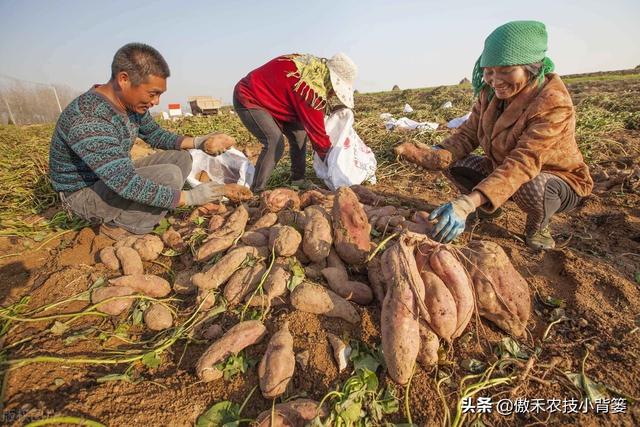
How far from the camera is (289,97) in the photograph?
3514 mm

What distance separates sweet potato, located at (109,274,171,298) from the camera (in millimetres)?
2238

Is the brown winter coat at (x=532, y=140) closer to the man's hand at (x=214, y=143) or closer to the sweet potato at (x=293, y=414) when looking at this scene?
the sweet potato at (x=293, y=414)

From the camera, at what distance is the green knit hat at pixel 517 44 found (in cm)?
212

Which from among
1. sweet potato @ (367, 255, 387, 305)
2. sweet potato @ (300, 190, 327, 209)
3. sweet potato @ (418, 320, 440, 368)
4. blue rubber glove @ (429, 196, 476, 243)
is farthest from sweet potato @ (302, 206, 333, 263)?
sweet potato @ (418, 320, 440, 368)

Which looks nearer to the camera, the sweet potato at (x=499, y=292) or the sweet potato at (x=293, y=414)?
the sweet potato at (x=293, y=414)

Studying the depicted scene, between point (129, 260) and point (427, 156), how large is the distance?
264 centimetres

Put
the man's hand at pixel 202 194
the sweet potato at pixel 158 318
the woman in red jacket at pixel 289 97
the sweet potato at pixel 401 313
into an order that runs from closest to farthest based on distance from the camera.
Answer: the sweet potato at pixel 401 313 < the sweet potato at pixel 158 318 < the man's hand at pixel 202 194 < the woman in red jacket at pixel 289 97

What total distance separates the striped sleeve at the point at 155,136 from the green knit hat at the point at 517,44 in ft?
10.0

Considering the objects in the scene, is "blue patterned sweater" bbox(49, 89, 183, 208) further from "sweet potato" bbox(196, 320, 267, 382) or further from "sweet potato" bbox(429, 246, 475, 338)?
"sweet potato" bbox(429, 246, 475, 338)

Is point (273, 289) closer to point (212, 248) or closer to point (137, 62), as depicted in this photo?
point (212, 248)

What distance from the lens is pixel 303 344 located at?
1.81m

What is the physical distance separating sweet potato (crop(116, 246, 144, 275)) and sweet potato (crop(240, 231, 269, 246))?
2.59ft

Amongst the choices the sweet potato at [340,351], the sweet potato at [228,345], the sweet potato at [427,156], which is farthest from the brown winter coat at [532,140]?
the sweet potato at [228,345]

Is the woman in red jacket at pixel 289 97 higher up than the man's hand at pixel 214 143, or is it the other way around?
the woman in red jacket at pixel 289 97
